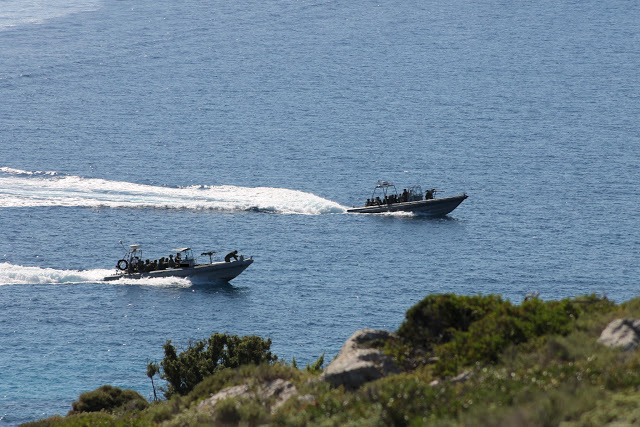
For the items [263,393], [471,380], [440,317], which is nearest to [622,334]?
[471,380]

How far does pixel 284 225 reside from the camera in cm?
11531

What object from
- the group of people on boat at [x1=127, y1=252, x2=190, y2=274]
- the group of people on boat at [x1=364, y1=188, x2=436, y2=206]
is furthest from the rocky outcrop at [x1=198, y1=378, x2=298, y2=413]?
the group of people on boat at [x1=364, y1=188, x2=436, y2=206]

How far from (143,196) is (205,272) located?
38.5 meters

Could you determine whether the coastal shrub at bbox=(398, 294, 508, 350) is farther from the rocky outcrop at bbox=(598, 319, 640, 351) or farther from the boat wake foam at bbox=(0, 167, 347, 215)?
the boat wake foam at bbox=(0, 167, 347, 215)

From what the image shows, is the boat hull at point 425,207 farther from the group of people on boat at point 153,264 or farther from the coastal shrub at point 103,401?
the coastal shrub at point 103,401

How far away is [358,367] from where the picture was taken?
82.9 ft

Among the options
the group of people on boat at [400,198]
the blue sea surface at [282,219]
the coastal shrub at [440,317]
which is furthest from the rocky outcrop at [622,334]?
the group of people on boat at [400,198]

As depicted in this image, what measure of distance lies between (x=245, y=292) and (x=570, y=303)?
6519cm

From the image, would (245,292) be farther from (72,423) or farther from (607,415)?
(607,415)

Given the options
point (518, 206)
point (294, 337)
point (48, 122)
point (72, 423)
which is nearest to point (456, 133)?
point (518, 206)

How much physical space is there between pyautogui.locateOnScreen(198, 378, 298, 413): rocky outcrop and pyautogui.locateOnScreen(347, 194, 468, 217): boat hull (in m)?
94.0

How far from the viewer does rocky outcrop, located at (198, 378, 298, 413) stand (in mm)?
25984

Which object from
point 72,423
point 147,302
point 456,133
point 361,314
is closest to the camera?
point 72,423

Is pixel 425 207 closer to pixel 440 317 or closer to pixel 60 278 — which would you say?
pixel 60 278
